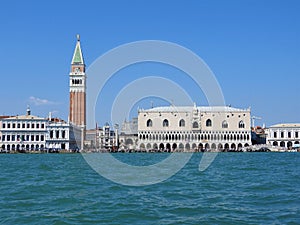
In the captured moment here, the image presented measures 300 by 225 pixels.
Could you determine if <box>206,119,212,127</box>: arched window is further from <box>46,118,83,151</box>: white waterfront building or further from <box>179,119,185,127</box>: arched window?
<box>46,118,83,151</box>: white waterfront building

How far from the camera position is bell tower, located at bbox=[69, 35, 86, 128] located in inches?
3172

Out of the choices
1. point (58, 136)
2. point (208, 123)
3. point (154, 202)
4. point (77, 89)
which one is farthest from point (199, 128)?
point (154, 202)

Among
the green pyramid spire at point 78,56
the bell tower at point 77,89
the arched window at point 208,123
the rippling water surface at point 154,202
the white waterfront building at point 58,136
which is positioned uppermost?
the green pyramid spire at point 78,56

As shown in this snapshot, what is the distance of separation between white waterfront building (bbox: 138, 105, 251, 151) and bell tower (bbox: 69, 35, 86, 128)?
32.6 ft

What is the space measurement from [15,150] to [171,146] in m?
25.2

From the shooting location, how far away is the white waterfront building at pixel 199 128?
79.7 m

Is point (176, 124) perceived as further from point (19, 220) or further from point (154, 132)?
point (19, 220)

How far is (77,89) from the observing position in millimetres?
84375

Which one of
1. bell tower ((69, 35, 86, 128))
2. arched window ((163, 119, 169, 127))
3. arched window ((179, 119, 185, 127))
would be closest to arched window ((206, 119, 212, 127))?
arched window ((179, 119, 185, 127))

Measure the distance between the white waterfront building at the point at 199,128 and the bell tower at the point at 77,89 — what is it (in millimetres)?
9945

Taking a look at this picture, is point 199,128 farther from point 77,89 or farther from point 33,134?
point 33,134

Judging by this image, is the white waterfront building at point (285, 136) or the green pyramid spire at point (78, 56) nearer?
the white waterfront building at point (285, 136)

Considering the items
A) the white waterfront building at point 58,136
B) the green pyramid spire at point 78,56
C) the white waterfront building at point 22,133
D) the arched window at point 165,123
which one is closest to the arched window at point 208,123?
the arched window at point 165,123

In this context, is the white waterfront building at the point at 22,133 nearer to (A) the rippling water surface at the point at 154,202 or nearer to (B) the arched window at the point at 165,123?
(B) the arched window at the point at 165,123
